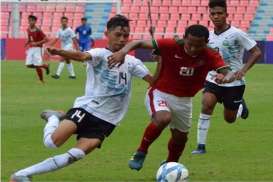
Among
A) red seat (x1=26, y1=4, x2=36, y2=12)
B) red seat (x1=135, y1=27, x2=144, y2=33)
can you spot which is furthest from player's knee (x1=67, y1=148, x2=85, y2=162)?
red seat (x1=26, y1=4, x2=36, y2=12)

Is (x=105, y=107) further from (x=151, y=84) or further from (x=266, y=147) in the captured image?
(x=266, y=147)

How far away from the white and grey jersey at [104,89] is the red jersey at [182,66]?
3.05ft

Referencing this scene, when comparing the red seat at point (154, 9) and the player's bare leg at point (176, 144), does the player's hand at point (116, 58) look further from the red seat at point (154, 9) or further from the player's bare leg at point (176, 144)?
the red seat at point (154, 9)

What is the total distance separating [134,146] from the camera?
13375mm

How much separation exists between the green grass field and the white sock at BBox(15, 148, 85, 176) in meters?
1.04

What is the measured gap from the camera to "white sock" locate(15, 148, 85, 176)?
8953mm

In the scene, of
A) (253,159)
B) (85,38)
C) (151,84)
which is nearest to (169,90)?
(151,84)

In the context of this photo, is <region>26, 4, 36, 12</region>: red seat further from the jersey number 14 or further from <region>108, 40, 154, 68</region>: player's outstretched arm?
<region>108, 40, 154, 68</region>: player's outstretched arm

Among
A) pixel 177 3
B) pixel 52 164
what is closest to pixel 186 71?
pixel 52 164

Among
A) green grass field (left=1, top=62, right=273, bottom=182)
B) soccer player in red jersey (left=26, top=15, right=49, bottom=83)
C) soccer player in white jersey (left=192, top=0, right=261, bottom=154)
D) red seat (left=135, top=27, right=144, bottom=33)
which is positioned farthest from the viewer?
red seat (left=135, top=27, right=144, bottom=33)

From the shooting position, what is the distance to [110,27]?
9.68 meters

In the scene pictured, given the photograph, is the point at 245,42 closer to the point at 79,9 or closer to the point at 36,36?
the point at 36,36

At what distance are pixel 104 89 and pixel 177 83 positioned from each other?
52.1 inches

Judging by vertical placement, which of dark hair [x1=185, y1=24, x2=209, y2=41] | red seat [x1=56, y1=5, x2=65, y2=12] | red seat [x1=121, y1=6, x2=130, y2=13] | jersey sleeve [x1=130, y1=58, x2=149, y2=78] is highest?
dark hair [x1=185, y1=24, x2=209, y2=41]
